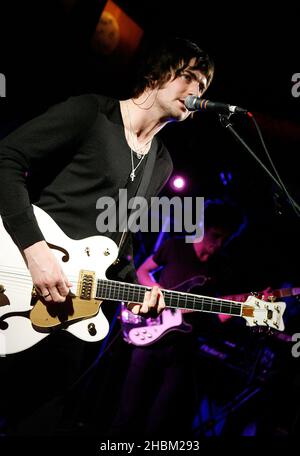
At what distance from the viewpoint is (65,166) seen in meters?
1.98

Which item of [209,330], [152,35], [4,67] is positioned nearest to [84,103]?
[4,67]

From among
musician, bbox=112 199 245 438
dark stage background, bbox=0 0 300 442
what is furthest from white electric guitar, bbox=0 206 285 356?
musician, bbox=112 199 245 438

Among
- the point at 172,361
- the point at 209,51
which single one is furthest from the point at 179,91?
the point at 172,361

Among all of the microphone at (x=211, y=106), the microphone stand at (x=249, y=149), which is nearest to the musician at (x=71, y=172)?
the microphone at (x=211, y=106)

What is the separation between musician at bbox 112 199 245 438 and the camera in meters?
3.68

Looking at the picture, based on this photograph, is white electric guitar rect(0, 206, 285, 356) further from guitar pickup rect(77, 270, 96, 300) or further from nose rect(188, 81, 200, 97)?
A: nose rect(188, 81, 200, 97)

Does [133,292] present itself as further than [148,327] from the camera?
No

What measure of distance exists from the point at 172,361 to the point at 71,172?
8.07 ft

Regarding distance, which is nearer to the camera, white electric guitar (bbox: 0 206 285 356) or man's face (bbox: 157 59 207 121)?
white electric guitar (bbox: 0 206 285 356)

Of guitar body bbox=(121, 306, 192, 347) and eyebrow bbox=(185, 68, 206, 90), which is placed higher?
eyebrow bbox=(185, 68, 206, 90)

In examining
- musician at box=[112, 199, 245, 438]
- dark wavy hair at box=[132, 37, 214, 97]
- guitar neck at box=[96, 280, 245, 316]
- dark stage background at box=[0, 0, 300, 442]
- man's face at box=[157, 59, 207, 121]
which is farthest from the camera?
musician at box=[112, 199, 245, 438]

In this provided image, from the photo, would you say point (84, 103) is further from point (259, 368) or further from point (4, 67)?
point (259, 368)

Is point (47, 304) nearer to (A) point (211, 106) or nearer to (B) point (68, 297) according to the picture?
(B) point (68, 297)

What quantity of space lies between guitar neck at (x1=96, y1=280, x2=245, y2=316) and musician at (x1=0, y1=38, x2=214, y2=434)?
79 millimetres
